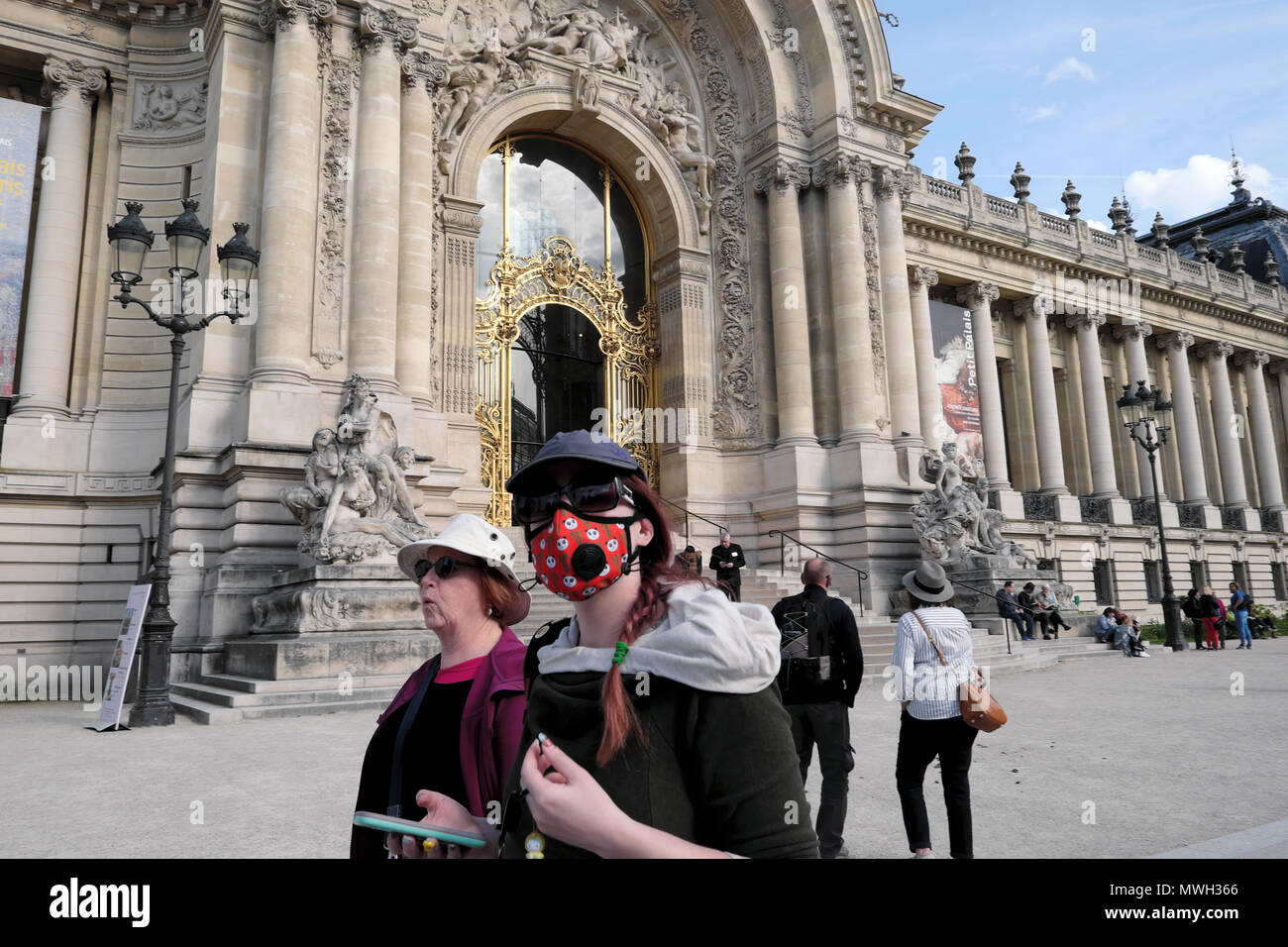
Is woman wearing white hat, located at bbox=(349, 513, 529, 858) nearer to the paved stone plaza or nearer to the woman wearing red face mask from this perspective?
the woman wearing red face mask

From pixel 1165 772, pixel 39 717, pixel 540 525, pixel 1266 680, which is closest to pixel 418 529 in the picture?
pixel 39 717

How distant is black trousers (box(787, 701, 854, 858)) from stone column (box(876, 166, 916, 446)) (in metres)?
16.0

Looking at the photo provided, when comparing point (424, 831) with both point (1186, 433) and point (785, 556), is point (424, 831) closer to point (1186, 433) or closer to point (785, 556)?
point (785, 556)

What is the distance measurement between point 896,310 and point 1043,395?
14.2 metres

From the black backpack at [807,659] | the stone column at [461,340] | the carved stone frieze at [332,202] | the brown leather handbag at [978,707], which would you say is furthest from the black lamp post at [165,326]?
the brown leather handbag at [978,707]

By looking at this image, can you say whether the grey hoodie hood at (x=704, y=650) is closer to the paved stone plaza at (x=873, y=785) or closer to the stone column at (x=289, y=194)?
the paved stone plaza at (x=873, y=785)

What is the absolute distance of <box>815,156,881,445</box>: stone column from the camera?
19359 millimetres

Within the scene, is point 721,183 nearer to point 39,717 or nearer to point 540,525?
point 39,717

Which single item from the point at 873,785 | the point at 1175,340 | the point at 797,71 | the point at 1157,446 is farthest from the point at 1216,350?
the point at 873,785

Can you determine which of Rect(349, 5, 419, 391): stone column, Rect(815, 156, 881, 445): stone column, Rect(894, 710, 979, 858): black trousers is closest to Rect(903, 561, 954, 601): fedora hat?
Rect(894, 710, 979, 858): black trousers

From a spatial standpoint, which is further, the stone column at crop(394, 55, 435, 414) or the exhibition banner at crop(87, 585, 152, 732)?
the stone column at crop(394, 55, 435, 414)

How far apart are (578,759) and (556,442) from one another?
65 cm

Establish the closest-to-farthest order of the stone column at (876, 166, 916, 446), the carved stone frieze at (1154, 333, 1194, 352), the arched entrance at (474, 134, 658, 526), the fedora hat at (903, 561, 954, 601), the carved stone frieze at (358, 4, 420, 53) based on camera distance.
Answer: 1. the fedora hat at (903, 561, 954, 601)
2. the carved stone frieze at (358, 4, 420, 53)
3. the arched entrance at (474, 134, 658, 526)
4. the stone column at (876, 166, 916, 446)
5. the carved stone frieze at (1154, 333, 1194, 352)

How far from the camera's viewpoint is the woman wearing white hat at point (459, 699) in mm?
2281
